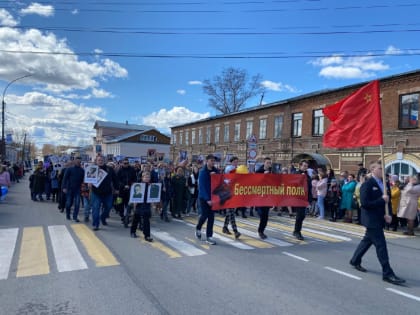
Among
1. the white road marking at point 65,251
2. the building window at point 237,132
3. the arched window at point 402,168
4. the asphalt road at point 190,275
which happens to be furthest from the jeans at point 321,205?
the building window at point 237,132

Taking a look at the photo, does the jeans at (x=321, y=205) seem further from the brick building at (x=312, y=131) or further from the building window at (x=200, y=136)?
the building window at (x=200, y=136)

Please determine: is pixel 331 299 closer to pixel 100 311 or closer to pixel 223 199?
pixel 100 311

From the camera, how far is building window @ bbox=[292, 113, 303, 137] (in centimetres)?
2795

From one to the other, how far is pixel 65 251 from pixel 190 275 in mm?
3008

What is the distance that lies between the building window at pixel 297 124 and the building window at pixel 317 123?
158 centimetres

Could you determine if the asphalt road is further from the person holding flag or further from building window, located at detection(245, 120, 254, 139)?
building window, located at detection(245, 120, 254, 139)

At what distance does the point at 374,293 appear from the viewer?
204 inches

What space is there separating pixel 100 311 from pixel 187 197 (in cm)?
926

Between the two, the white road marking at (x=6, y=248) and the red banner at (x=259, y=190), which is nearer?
the white road marking at (x=6, y=248)

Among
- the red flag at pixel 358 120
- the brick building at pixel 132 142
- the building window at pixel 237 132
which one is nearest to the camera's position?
the red flag at pixel 358 120

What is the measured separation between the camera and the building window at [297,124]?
91.7 feet

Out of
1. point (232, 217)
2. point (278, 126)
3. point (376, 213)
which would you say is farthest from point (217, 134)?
point (376, 213)

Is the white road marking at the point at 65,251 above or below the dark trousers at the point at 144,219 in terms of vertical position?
below

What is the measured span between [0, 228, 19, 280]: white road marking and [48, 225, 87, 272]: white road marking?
0.79 meters
